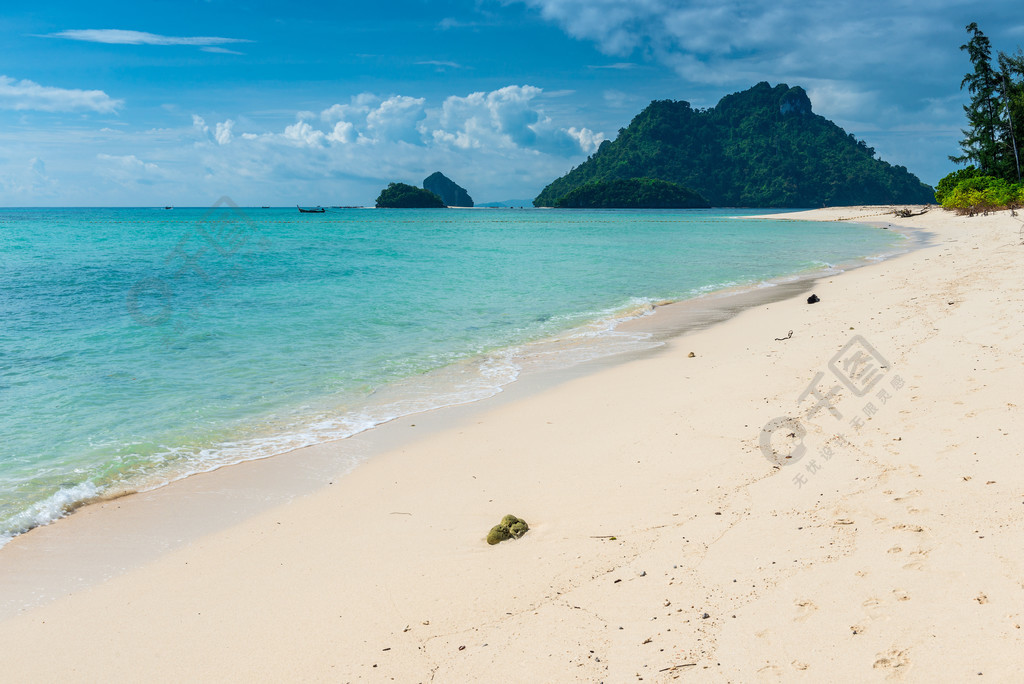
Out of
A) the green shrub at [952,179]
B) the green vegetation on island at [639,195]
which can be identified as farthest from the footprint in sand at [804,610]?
the green vegetation on island at [639,195]

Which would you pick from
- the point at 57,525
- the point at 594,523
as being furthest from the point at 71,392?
the point at 594,523

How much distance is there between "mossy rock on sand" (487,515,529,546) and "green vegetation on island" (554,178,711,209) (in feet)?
596

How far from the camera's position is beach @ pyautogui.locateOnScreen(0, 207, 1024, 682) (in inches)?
123

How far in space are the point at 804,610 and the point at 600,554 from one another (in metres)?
1.35

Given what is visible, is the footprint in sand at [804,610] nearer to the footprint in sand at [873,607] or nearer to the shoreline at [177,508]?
the footprint in sand at [873,607]

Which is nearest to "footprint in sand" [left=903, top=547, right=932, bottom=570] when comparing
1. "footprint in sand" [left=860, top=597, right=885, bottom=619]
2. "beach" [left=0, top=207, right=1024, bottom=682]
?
"beach" [left=0, top=207, right=1024, bottom=682]

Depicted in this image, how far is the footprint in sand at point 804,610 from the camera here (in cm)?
319

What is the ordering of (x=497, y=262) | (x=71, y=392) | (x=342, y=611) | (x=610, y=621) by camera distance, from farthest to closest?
(x=497, y=262) < (x=71, y=392) < (x=342, y=611) < (x=610, y=621)

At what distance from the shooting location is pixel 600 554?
417 centimetres

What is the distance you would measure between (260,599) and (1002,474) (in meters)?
5.37

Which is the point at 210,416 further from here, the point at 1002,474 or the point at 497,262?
the point at 497,262

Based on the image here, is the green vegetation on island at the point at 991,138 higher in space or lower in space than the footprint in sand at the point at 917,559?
higher

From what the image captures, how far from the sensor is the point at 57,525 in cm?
542

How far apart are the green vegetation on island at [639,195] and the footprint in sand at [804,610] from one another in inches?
7185
